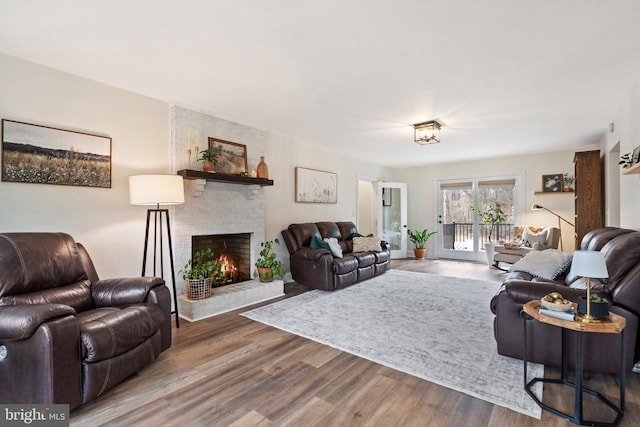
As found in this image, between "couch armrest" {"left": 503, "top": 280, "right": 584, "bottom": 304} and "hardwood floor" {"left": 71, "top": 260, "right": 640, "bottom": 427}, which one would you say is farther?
"couch armrest" {"left": 503, "top": 280, "right": 584, "bottom": 304}

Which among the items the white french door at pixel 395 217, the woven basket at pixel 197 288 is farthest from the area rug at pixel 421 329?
the white french door at pixel 395 217

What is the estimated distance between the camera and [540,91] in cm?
319

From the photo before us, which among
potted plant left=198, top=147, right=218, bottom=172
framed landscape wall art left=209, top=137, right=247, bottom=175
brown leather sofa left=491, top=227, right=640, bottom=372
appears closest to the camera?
brown leather sofa left=491, top=227, right=640, bottom=372

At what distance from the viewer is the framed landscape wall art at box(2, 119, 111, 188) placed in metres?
2.54

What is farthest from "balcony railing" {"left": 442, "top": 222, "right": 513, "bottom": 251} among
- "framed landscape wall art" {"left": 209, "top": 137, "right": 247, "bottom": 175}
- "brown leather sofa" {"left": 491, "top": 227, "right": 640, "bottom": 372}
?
"framed landscape wall art" {"left": 209, "top": 137, "right": 247, "bottom": 175}

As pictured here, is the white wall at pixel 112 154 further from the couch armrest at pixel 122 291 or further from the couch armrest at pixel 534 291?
the couch armrest at pixel 534 291

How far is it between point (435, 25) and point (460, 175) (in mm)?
5949

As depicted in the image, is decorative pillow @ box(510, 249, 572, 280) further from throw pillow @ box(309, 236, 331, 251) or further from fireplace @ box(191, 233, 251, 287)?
fireplace @ box(191, 233, 251, 287)

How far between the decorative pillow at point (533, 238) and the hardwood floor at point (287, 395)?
3.96m

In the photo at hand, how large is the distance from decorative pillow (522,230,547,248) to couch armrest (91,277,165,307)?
19.8 ft

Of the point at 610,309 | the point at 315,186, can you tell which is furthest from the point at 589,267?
the point at 315,186

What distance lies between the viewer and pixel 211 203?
12.9 feet

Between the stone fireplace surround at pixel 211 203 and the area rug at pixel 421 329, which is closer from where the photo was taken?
the area rug at pixel 421 329

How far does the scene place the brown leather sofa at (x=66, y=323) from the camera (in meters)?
1.66
